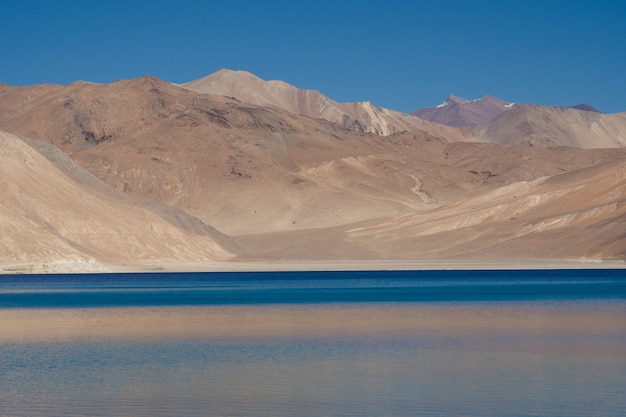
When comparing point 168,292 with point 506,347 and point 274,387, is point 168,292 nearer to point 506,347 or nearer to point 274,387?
point 506,347

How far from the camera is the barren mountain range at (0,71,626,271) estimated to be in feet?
350

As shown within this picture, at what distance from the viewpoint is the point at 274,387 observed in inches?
1113

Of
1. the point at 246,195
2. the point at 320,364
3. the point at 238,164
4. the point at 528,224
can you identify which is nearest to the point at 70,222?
the point at 528,224

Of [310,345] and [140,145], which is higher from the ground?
[140,145]

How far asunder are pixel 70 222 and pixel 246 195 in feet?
220

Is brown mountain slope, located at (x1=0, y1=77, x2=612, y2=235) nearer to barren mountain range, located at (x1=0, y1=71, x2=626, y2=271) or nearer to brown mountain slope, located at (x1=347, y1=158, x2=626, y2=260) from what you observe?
barren mountain range, located at (x1=0, y1=71, x2=626, y2=271)

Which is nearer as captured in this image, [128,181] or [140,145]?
[128,181]

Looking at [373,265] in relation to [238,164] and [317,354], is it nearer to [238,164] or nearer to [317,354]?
[238,164]

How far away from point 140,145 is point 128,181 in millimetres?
12569

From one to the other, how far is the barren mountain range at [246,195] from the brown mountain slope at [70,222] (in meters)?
0.18

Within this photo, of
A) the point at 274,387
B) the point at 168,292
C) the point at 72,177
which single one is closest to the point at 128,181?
the point at 72,177

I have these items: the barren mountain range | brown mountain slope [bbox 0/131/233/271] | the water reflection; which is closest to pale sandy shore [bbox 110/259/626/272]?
the barren mountain range

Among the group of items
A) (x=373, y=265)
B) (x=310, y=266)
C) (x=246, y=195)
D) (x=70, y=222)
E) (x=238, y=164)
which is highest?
(x=238, y=164)

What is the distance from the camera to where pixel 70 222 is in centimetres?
10356
